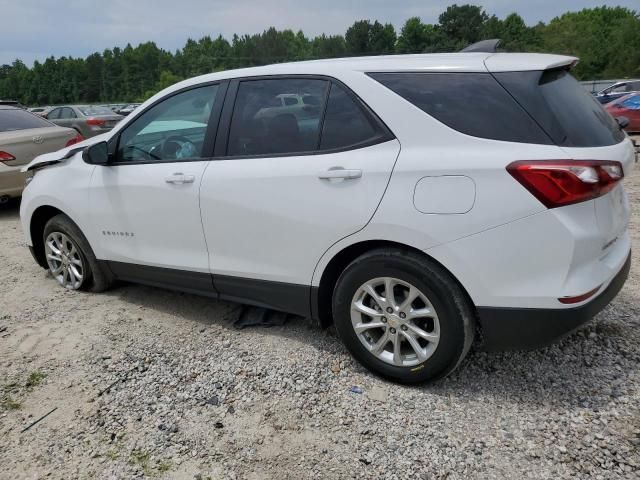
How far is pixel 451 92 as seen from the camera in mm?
2689

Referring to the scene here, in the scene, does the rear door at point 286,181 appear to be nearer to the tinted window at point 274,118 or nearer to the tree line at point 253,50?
the tinted window at point 274,118

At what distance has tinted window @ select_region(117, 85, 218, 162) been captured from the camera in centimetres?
359

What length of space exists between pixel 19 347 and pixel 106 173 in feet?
4.42

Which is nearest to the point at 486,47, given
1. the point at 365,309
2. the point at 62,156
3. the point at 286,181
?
the point at 286,181

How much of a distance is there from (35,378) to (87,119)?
50.2 feet

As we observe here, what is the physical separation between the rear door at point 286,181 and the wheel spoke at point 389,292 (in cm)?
33

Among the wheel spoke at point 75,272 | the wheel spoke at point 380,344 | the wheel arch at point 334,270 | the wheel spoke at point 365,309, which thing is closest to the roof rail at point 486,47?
the wheel arch at point 334,270

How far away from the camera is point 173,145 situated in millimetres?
3752

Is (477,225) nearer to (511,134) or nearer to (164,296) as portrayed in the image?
(511,134)

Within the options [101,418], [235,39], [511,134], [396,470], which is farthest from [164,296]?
[235,39]

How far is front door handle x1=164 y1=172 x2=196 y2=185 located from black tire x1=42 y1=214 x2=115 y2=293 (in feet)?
3.97

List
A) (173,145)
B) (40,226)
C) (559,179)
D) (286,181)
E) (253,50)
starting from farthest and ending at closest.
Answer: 1. (253,50)
2. (40,226)
3. (173,145)
4. (286,181)
5. (559,179)

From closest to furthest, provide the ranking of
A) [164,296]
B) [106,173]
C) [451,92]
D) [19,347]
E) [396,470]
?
[396,470] → [451,92] → [19,347] → [106,173] → [164,296]

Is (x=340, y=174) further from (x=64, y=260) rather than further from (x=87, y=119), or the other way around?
(x=87, y=119)
